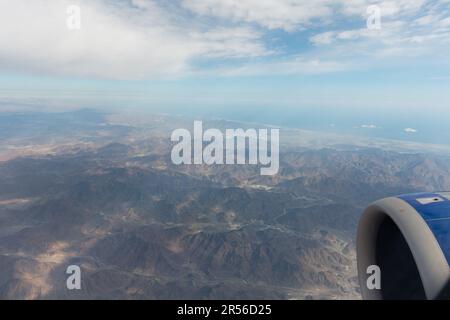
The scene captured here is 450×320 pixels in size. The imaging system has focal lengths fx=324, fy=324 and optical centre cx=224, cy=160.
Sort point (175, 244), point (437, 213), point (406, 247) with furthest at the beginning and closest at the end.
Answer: point (175, 244)
point (406, 247)
point (437, 213)

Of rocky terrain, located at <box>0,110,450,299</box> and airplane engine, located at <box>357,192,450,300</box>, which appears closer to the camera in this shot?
airplane engine, located at <box>357,192,450,300</box>

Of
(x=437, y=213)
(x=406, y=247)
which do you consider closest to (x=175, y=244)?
(x=406, y=247)

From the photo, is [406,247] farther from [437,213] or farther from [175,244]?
[175,244]

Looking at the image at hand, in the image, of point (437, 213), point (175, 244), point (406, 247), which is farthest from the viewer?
point (175, 244)

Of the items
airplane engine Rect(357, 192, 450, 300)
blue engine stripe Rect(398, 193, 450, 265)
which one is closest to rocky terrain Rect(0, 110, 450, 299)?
airplane engine Rect(357, 192, 450, 300)

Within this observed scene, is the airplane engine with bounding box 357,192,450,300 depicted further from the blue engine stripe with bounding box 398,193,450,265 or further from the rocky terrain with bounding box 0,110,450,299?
the rocky terrain with bounding box 0,110,450,299

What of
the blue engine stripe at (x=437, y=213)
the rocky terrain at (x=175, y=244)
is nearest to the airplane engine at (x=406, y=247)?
the blue engine stripe at (x=437, y=213)
